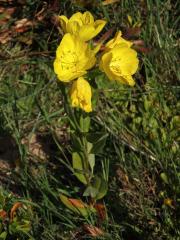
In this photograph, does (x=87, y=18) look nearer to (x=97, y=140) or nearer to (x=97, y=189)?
(x=97, y=140)

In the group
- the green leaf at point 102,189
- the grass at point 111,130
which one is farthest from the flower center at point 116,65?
the green leaf at point 102,189

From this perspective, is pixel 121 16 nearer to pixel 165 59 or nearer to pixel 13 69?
pixel 165 59

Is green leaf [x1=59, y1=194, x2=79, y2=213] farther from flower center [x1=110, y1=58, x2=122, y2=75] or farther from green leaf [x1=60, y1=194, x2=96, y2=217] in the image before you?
flower center [x1=110, y1=58, x2=122, y2=75]

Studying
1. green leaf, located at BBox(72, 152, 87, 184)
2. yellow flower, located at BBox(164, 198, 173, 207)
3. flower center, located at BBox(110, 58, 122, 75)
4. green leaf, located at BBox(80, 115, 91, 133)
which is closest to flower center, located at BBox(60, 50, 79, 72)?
flower center, located at BBox(110, 58, 122, 75)

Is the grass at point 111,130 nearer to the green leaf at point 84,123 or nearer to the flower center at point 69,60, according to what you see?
the green leaf at point 84,123

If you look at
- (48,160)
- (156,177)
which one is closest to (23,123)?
(48,160)

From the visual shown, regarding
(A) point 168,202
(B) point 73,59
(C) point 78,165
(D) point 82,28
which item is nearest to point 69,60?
(B) point 73,59
